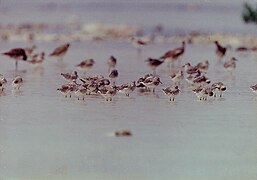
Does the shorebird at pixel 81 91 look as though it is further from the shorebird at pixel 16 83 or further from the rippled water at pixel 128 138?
the shorebird at pixel 16 83

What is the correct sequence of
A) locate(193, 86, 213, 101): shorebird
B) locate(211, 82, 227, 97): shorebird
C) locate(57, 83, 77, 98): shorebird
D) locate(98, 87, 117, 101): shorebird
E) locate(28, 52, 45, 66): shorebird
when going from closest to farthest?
locate(98, 87, 117, 101): shorebird → locate(193, 86, 213, 101): shorebird → locate(57, 83, 77, 98): shorebird → locate(211, 82, 227, 97): shorebird → locate(28, 52, 45, 66): shorebird

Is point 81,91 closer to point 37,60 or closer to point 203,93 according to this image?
point 203,93

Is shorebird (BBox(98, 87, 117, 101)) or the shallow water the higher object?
shorebird (BBox(98, 87, 117, 101))

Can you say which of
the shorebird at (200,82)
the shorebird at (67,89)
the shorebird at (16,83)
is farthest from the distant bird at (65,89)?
the shorebird at (200,82)

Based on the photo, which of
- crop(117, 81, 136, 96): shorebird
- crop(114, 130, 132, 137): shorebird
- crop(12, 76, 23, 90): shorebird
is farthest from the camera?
crop(12, 76, 23, 90): shorebird

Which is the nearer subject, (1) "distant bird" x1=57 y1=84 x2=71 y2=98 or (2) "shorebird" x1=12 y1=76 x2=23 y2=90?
(1) "distant bird" x1=57 y1=84 x2=71 y2=98

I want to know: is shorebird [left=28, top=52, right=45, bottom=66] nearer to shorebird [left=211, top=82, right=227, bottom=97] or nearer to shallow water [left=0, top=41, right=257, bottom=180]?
shallow water [left=0, top=41, right=257, bottom=180]

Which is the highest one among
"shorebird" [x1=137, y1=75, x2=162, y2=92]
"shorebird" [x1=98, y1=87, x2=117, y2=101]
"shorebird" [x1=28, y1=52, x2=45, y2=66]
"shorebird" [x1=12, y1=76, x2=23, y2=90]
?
"shorebird" [x1=28, y1=52, x2=45, y2=66]

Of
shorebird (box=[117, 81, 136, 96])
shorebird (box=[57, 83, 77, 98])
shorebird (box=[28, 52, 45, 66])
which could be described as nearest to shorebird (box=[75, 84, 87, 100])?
shorebird (box=[57, 83, 77, 98])

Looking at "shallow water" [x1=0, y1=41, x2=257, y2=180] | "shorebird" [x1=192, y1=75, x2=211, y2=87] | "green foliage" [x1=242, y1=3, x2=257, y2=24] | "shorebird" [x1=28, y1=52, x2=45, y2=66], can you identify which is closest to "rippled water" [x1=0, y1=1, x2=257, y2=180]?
"shallow water" [x1=0, y1=41, x2=257, y2=180]

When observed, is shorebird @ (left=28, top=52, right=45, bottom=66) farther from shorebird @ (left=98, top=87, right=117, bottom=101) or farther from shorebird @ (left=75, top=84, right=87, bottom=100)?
shorebird @ (left=98, top=87, right=117, bottom=101)
